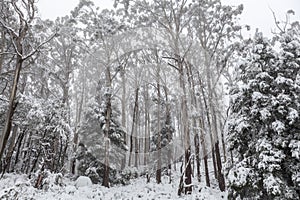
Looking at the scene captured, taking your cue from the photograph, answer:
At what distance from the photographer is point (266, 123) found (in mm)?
8516

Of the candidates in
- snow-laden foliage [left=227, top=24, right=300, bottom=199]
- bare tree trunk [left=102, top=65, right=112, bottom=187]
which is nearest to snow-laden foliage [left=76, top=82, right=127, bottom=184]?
bare tree trunk [left=102, top=65, right=112, bottom=187]

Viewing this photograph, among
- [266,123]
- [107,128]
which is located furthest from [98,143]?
[266,123]

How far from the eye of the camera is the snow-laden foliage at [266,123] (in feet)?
25.4

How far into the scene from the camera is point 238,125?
8742mm

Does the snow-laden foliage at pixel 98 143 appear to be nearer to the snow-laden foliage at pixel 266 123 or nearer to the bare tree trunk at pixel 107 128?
the bare tree trunk at pixel 107 128

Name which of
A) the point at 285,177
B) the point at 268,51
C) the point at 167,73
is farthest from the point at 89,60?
the point at 285,177

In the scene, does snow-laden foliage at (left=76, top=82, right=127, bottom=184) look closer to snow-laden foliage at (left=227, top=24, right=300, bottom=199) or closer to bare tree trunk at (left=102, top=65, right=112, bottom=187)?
bare tree trunk at (left=102, top=65, right=112, bottom=187)

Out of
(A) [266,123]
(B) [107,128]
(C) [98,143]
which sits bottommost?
(A) [266,123]

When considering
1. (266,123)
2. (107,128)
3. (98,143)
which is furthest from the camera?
(98,143)

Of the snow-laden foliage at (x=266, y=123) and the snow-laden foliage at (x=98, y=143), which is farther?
the snow-laden foliage at (x=98, y=143)

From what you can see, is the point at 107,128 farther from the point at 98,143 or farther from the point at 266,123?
the point at 266,123

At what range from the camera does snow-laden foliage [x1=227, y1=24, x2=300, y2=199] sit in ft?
25.4

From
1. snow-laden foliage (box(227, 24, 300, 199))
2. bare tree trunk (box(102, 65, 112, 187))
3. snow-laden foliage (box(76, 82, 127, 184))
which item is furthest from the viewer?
snow-laden foliage (box(76, 82, 127, 184))

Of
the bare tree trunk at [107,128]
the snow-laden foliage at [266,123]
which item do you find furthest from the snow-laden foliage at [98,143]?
the snow-laden foliage at [266,123]
